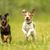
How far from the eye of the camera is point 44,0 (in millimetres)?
28750

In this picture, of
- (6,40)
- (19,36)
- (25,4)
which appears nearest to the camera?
(6,40)

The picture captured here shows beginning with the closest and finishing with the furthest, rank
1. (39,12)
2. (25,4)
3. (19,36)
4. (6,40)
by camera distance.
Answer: (6,40) → (19,36) → (39,12) → (25,4)

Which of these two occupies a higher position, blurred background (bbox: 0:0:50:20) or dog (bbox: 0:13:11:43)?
blurred background (bbox: 0:0:50:20)

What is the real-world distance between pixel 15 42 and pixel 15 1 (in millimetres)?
17928

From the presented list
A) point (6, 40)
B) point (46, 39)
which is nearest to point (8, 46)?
point (6, 40)

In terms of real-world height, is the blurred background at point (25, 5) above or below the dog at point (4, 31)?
above

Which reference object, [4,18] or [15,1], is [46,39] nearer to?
[4,18]

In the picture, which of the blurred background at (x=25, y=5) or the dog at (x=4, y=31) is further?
the blurred background at (x=25, y=5)

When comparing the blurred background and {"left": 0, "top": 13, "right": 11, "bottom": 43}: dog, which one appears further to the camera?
the blurred background

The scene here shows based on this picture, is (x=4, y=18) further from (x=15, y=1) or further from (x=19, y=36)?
(x=15, y=1)

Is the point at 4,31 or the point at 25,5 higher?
the point at 25,5

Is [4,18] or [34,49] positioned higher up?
[4,18]

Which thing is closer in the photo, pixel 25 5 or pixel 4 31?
pixel 4 31

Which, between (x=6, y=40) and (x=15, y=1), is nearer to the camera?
(x=6, y=40)
